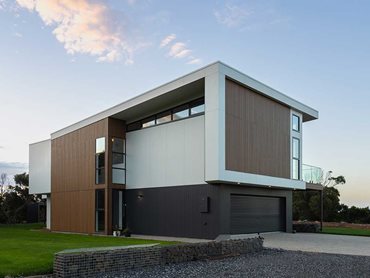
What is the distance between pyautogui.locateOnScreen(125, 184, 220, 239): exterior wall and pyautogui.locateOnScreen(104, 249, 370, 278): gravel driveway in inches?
227

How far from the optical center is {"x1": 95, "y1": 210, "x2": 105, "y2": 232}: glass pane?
22.5 metres

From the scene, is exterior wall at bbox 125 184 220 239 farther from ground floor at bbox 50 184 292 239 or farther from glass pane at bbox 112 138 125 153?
glass pane at bbox 112 138 125 153

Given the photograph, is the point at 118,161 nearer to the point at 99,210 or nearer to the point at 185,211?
the point at 99,210

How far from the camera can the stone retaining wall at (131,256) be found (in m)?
8.51

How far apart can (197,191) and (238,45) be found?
647 cm

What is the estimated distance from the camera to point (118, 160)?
2319 cm

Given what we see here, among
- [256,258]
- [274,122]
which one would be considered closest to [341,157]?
[274,122]

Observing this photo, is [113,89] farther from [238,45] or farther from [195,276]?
[195,276]

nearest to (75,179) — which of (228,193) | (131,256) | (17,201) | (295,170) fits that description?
(228,193)

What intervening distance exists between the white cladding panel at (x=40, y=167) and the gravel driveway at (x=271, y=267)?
19874 mm

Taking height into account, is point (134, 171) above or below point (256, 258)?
above

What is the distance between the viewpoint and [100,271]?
29.2 ft

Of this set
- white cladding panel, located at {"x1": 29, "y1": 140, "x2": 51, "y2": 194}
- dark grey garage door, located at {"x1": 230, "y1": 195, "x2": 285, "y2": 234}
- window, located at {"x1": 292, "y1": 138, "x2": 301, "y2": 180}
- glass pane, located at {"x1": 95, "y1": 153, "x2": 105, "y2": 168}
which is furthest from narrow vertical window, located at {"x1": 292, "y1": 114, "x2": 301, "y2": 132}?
white cladding panel, located at {"x1": 29, "y1": 140, "x2": 51, "y2": 194}

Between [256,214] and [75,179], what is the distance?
10.6 metres
